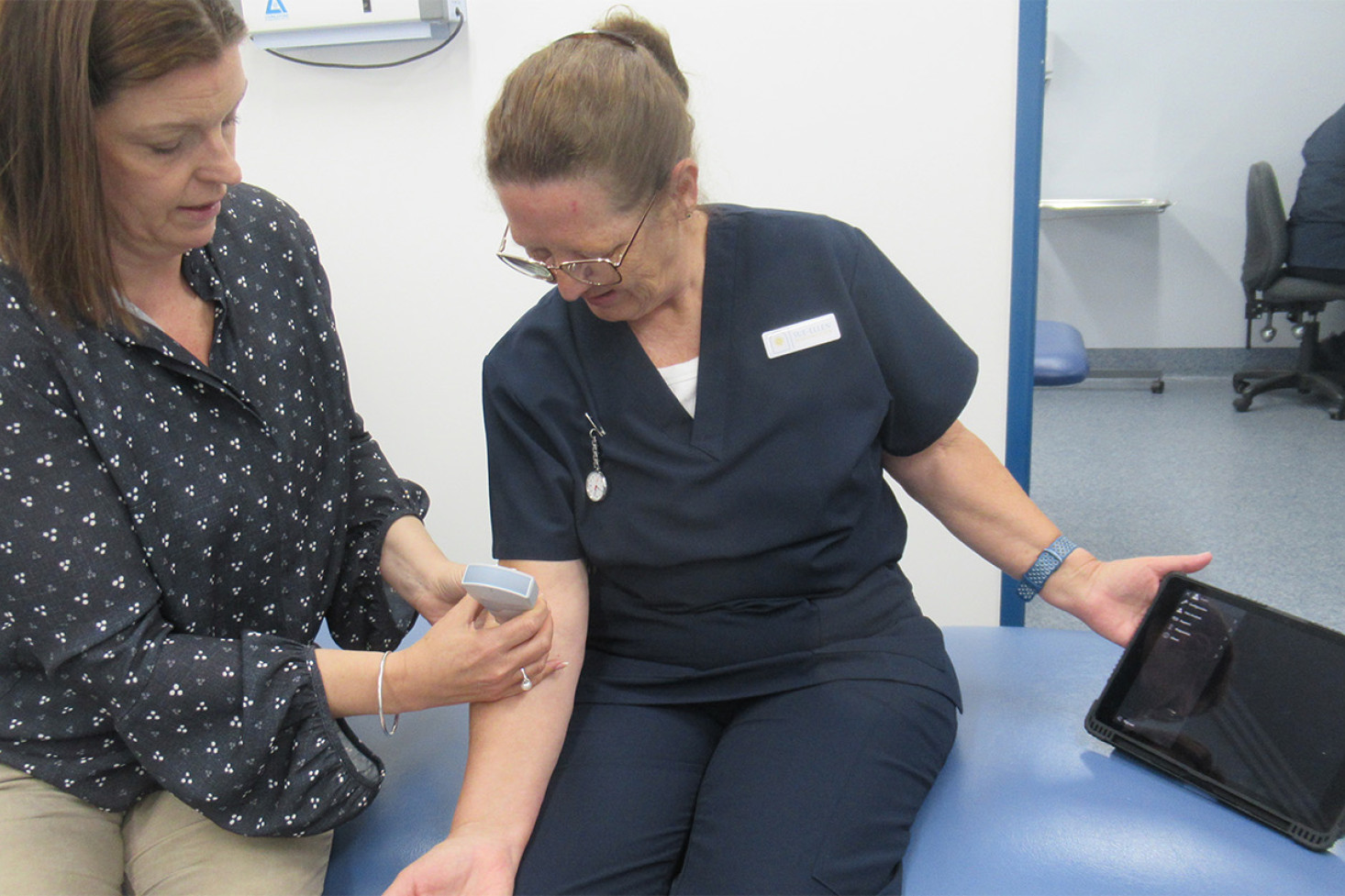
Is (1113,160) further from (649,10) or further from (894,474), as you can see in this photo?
Answer: (894,474)

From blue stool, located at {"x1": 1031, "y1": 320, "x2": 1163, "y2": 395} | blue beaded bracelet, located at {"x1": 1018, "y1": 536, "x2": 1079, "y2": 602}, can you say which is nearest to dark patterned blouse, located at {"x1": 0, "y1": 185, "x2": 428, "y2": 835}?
blue beaded bracelet, located at {"x1": 1018, "y1": 536, "x2": 1079, "y2": 602}

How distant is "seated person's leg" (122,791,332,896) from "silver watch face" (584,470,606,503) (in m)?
0.51

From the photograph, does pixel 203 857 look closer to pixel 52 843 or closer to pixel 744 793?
pixel 52 843

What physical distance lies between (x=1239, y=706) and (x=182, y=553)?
1175mm

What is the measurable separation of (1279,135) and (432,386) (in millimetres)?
4352

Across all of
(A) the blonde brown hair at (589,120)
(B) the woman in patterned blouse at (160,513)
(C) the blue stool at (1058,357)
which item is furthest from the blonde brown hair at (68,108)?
(C) the blue stool at (1058,357)

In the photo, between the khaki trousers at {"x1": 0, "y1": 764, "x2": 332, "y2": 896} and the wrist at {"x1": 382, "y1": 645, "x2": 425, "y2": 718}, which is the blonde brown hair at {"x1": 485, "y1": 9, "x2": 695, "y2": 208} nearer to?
the wrist at {"x1": 382, "y1": 645, "x2": 425, "y2": 718}

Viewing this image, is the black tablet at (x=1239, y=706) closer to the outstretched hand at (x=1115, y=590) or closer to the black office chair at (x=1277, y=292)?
the outstretched hand at (x=1115, y=590)

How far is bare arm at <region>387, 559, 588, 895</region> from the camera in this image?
3.44 feet

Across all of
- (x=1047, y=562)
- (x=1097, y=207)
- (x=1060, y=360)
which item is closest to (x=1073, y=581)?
(x=1047, y=562)

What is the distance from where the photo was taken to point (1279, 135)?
4.66 metres

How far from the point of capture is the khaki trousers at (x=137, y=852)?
3.35 feet

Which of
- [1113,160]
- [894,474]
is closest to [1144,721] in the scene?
[894,474]

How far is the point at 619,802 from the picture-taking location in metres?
1.12
